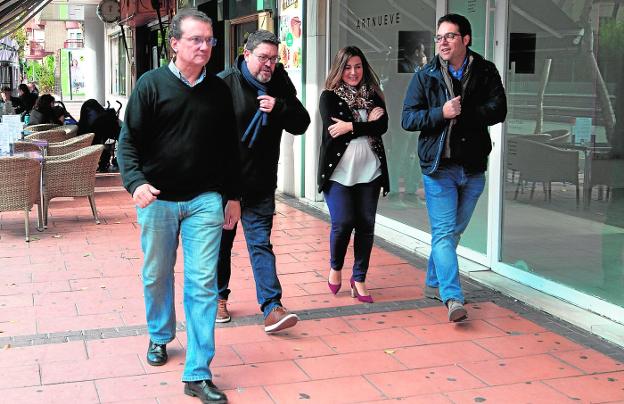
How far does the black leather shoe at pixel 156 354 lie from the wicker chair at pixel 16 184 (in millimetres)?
3931

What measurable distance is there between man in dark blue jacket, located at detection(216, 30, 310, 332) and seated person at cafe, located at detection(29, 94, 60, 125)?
10474 mm

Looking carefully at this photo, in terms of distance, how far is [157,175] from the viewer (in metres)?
4.04

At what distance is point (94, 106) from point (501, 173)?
9.65 m

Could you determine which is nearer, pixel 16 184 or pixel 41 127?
pixel 16 184

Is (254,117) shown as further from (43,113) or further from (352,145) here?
(43,113)

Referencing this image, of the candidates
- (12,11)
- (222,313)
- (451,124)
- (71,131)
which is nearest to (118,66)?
(12,11)

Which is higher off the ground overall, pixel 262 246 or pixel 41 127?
→ pixel 41 127

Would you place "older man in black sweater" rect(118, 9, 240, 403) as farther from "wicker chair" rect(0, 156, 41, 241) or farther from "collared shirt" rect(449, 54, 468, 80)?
"wicker chair" rect(0, 156, 41, 241)

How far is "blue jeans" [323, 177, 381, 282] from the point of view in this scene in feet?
18.4

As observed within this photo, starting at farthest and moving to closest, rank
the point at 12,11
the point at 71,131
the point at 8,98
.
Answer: the point at 8,98
the point at 12,11
the point at 71,131

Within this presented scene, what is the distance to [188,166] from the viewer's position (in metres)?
4.04

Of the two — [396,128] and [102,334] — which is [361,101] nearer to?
[102,334]

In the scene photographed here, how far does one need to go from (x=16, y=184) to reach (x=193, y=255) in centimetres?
453

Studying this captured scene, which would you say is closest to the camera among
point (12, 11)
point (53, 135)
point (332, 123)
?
point (332, 123)
